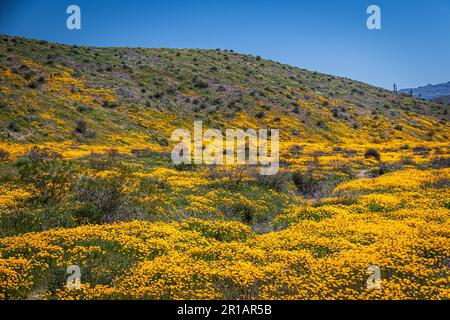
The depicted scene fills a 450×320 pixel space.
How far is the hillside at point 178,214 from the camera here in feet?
26.8

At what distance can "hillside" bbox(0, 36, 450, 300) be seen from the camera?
8.16 m

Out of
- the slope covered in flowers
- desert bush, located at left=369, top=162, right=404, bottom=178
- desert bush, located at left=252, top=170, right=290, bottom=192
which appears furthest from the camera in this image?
desert bush, located at left=369, top=162, right=404, bottom=178

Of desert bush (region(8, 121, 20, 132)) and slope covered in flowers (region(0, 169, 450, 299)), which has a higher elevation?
desert bush (region(8, 121, 20, 132))

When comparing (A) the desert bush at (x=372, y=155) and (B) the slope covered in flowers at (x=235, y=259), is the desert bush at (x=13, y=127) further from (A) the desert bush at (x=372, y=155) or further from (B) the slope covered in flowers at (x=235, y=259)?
(A) the desert bush at (x=372, y=155)

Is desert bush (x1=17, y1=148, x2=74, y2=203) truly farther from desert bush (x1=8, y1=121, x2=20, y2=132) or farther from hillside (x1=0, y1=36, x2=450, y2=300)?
desert bush (x1=8, y1=121, x2=20, y2=132)

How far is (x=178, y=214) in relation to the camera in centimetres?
1426

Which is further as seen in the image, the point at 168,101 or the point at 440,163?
the point at 168,101

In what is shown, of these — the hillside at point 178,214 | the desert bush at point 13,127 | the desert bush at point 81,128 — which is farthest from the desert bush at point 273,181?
the desert bush at point 13,127

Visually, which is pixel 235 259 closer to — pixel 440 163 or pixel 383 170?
pixel 383 170

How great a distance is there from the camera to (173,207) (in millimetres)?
14844

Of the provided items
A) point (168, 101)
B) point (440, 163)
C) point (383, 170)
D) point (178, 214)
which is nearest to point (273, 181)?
point (178, 214)

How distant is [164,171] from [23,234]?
39.8 ft

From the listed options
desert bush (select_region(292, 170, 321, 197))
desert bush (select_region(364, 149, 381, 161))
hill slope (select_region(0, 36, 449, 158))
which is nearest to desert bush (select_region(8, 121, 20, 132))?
hill slope (select_region(0, 36, 449, 158))
